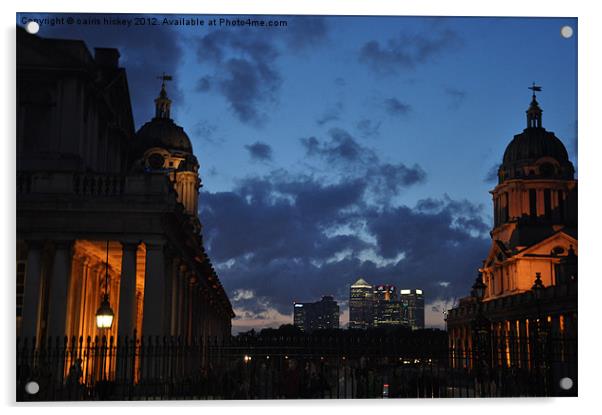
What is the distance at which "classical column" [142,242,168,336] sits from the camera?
2900 cm

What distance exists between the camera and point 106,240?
28672 mm

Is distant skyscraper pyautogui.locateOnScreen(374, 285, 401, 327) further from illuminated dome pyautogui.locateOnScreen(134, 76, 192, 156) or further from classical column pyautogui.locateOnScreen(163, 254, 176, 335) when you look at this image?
illuminated dome pyautogui.locateOnScreen(134, 76, 192, 156)

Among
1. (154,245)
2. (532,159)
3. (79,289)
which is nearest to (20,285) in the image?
(79,289)

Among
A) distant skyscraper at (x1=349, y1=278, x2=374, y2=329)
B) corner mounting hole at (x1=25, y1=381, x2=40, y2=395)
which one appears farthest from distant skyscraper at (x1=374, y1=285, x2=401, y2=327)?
corner mounting hole at (x1=25, y1=381, x2=40, y2=395)

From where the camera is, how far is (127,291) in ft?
95.9

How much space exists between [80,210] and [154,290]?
357 centimetres

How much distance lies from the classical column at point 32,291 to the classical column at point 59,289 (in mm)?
452

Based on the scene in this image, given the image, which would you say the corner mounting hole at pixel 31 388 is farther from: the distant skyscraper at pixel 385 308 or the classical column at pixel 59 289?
the distant skyscraper at pixel 385 308

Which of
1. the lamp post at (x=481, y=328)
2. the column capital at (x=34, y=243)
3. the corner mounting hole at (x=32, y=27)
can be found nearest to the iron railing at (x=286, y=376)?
the lamp post at (x=481, y=328)

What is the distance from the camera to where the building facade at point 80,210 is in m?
27.9
